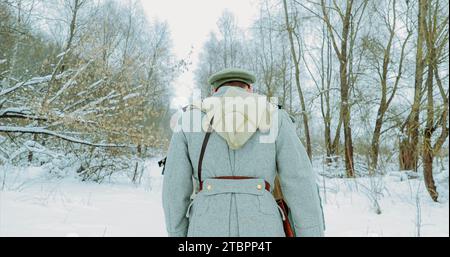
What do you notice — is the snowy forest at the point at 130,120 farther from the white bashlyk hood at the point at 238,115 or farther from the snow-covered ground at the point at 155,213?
the white bashlyk hood at the point at 238,115

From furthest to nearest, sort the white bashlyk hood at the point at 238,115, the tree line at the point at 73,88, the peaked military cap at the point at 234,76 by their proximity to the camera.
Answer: the tree line at the point at 73,88 → the peaked military cap at the point at 234,76 → the white bashlyk hood at the point at 238,115

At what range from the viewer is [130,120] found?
7.56 metres

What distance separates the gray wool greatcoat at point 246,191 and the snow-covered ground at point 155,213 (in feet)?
7.79

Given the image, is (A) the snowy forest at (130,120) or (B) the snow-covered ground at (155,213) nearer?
(B) the snow-covered ground at (155,213)

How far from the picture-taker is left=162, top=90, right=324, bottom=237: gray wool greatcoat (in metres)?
1.66

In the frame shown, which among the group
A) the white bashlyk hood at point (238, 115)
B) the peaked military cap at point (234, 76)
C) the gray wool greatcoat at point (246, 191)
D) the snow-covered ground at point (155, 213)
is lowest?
the snow-covered ground at point (155, 213)

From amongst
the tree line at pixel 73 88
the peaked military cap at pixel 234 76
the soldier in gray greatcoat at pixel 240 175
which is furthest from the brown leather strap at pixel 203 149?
the tree line at pixel 73 88

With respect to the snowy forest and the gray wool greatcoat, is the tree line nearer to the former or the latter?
the snowy forest

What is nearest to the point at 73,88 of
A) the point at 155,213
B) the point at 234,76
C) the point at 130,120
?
the point at 130,120

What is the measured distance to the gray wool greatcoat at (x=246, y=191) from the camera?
5.43 ft

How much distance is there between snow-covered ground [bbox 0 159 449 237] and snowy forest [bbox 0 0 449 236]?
25 mm

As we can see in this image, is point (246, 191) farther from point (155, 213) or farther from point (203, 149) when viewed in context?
point (155, 213)

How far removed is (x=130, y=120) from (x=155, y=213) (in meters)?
3.04

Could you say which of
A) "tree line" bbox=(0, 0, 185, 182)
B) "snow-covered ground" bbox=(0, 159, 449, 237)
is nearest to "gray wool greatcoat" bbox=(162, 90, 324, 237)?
"snow-covered ground" bbox=(0, 159, 449, 237)
